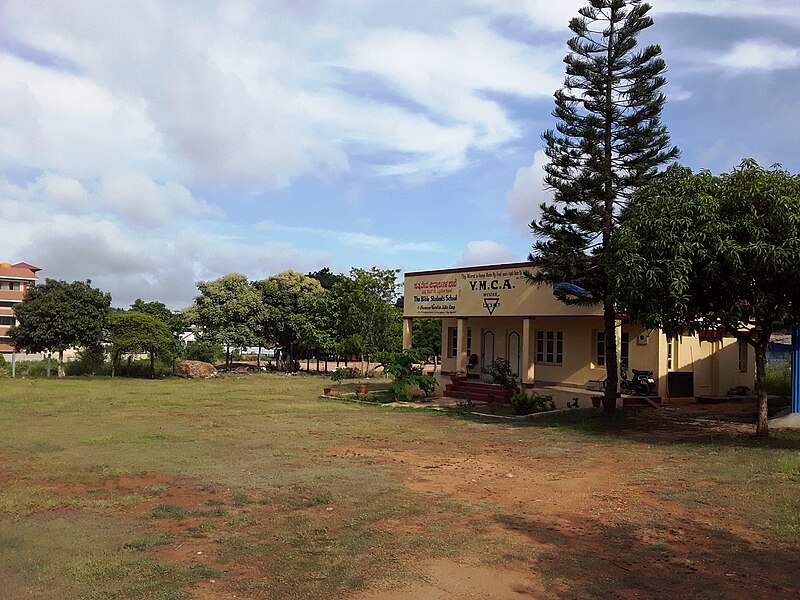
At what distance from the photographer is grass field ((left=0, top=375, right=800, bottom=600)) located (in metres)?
5.43

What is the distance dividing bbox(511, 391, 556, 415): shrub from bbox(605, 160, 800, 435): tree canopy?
550 cm

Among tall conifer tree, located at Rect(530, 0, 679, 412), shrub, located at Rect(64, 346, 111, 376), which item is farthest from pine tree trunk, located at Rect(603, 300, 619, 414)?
shrub, located at Rect(64, 346, 111, 376)

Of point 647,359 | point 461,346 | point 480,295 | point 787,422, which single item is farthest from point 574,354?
point 787,422

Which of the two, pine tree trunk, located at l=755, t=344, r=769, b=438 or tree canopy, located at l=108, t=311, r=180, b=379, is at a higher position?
tree canopy, located at l=108, t=311, r=180, b=379

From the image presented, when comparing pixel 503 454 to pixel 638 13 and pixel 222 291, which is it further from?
pixel 222 291

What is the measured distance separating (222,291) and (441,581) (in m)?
31.4

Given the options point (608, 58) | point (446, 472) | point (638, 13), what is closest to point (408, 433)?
point (446, 472)

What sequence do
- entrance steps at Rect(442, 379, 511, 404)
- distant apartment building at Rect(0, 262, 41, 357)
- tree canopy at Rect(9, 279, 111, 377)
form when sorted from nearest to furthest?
entrance steps at Rect(442, 379, 511, 404) < tree canopy at Rect(9, 279, 111, 377) < distant apartment building at Rect(0, 262, 41, 357)

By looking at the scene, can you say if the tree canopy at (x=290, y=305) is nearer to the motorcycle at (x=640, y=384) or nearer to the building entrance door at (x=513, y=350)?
the building entrance door at (x=513, y=350)

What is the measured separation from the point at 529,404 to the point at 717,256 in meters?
7.52

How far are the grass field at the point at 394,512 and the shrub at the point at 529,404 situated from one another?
10.0 feet

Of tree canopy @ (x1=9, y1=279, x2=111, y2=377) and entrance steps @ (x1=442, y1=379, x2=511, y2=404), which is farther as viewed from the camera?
tree canopy @ (x1=9, y1=279, x2=111, y2=377)

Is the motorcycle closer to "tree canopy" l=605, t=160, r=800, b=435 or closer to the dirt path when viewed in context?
"tree canopy" l=605, t=160, r=800, b=435

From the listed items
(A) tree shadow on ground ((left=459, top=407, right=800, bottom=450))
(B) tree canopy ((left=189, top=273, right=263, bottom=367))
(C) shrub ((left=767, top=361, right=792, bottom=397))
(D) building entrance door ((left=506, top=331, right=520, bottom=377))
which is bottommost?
(A) tree shadow on ground ((left=459, top=407, right=800, bottom=450))
